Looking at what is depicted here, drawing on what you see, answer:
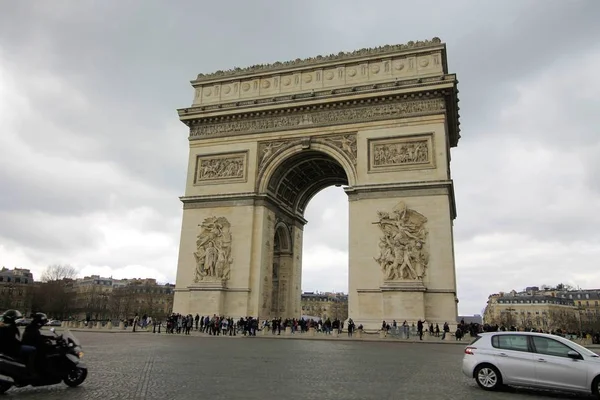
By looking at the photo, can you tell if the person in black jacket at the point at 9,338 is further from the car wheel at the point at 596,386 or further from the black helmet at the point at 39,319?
the car wheel at the point at 596,386

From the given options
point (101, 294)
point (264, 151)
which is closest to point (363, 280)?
point (264, 151)

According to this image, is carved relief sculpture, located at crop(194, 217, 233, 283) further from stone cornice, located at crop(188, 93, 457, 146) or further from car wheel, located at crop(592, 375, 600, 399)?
car wheel, located at crop(592, 375, 600, 399)

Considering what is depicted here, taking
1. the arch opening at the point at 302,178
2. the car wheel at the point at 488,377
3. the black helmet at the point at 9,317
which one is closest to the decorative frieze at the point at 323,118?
the arch opening at the point at 302,178

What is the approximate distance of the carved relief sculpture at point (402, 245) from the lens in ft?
78.3

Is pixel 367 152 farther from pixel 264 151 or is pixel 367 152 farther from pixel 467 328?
pixel 467 328

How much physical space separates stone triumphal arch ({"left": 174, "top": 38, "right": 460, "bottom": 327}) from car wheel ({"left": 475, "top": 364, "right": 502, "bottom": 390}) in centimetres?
1525

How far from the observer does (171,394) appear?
6602 millimetres

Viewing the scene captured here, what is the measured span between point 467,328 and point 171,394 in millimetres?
21428

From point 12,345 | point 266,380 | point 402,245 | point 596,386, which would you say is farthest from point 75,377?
point 402,245

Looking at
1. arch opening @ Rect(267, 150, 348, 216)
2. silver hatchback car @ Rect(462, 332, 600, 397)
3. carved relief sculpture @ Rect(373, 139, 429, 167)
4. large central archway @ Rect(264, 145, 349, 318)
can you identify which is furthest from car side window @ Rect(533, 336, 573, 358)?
large central archway @ Rect(264, 145, 349, 318)

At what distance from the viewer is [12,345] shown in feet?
22.5

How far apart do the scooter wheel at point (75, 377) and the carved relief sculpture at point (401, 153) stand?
21.0m

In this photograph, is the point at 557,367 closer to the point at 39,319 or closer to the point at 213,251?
the point at 39,319

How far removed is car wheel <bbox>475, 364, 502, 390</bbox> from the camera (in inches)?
312
